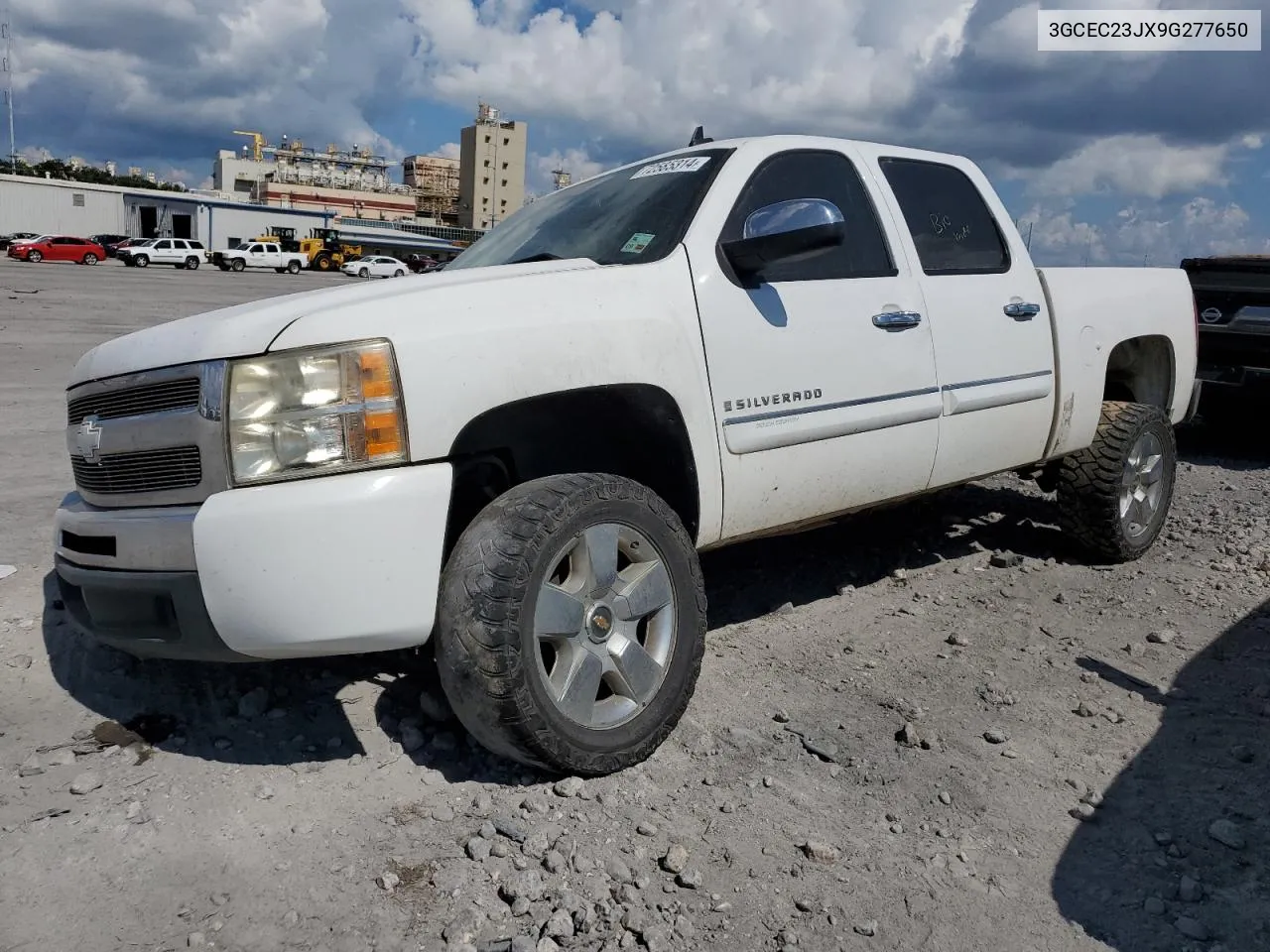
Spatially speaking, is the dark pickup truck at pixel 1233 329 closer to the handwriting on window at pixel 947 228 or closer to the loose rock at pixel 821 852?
the handwriting on window at pixel 947 228

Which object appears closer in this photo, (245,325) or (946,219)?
(245,325)

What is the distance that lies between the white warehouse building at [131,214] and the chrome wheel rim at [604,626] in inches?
2774

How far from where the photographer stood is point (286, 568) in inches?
95.5

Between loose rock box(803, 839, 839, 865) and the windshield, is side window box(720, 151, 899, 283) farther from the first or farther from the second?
loose rock box(803, 839, 839, 865)

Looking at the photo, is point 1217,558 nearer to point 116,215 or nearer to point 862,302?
point 862,302

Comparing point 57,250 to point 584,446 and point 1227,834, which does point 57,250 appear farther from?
point 1227,834

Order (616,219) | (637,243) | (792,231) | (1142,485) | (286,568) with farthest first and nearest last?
(1142,485) < (616,219) < (637,243) < (792,231) < (286,568)

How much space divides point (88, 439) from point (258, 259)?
52.1m

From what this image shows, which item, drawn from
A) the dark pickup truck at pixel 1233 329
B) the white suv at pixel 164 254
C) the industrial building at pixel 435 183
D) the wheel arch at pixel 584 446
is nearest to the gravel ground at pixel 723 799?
the wheel arch at pixel 584 446

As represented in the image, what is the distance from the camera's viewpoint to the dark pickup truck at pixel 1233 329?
7809 mm

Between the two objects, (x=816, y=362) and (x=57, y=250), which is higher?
(x=57, y=250)

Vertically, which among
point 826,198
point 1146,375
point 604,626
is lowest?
point 604,626

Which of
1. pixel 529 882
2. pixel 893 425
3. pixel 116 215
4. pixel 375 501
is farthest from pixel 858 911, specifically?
pixel 116 215

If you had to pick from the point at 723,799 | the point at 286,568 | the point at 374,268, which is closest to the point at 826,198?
the point at 723,799
